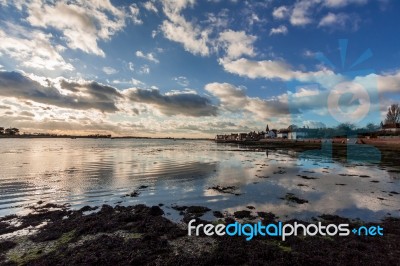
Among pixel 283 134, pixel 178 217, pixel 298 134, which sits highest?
pixel 283 134

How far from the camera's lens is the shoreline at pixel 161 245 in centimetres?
737

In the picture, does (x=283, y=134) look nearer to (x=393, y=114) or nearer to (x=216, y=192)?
(x=393, y=114)

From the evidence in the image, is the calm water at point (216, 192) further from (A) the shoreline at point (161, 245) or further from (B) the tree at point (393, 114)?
(B) the tree at point (393, 114)

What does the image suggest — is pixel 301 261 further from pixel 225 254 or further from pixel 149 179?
pixel 149 179

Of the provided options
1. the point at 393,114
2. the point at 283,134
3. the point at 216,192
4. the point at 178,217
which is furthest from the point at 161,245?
the point at 283,134

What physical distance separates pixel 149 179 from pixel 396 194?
1848 cm

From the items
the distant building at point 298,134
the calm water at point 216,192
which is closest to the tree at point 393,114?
the distant building at point 298,134

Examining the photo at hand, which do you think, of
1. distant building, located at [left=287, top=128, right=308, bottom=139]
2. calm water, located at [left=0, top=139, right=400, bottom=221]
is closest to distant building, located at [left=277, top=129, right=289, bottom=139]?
distant building, located at [left=287, top=128, right=308, bottom=139]

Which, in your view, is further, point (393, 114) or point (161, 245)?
point (393, 114)

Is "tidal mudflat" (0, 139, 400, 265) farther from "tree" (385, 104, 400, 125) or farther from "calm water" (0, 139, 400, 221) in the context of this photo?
"tree" (385, 104, 400, 125)

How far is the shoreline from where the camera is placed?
7367mm

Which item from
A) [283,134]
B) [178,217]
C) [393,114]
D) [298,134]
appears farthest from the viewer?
[283,134]

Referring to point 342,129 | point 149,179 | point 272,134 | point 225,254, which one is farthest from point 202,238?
point 272,134

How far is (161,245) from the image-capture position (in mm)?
8344
